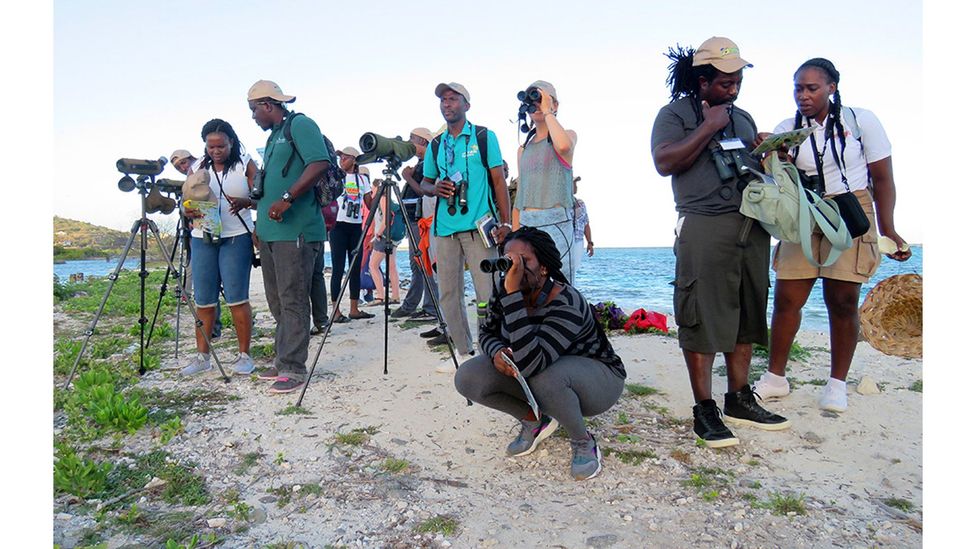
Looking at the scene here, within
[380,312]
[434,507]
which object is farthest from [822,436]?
[380,312]

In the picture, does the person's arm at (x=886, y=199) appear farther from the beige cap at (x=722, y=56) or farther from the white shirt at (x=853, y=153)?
the beige cap at (x=722, y=56)

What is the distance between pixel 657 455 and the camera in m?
3.02

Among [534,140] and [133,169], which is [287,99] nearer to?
[133,169]

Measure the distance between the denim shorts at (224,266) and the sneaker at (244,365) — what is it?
1.46 ft

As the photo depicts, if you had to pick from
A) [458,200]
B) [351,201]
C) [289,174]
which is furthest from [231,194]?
[351,201]

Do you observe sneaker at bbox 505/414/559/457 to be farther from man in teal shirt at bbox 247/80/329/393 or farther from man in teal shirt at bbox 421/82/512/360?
man in teal shirt at bbox 247/80/329/393

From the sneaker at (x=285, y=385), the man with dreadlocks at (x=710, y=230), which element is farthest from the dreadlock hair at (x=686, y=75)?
the sneaker at (x=285, y=385)

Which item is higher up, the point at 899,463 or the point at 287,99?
the point at 287,99

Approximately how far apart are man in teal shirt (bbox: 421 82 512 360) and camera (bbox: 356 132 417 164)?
0.28 m

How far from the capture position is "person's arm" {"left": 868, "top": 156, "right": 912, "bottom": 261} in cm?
338

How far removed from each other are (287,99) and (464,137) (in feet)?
4.37

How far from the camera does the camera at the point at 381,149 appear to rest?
4.13 meters

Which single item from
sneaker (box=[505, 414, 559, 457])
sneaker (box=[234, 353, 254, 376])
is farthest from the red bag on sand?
sneaker (box=[234, 353, 254, 376])

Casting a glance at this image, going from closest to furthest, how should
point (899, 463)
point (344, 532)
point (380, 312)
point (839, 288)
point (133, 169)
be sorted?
point (344, 532) → point (899, 463) → point (839, 288) → point (133, 169) → point (380, 312)
